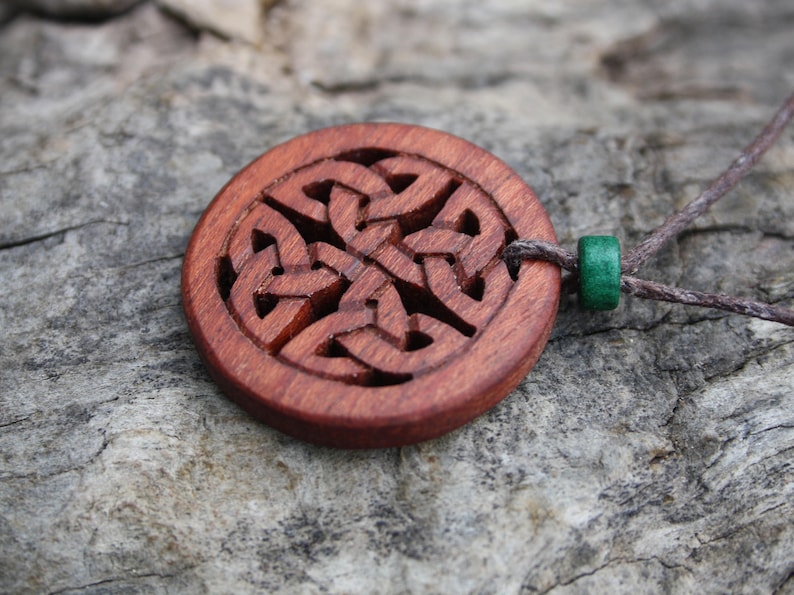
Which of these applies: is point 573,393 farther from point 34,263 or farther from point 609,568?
point 34,263


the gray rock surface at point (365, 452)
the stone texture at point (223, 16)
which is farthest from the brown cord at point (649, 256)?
the stone texture at point (223, 16)

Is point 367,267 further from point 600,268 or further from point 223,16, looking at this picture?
point 223,16

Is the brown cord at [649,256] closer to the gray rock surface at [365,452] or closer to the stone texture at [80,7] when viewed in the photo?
the gray rock surface at [365,452]

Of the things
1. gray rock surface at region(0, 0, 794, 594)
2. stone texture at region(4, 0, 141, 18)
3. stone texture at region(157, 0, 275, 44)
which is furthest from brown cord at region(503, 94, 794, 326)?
stone texture at region(4, 0, 141, 18)

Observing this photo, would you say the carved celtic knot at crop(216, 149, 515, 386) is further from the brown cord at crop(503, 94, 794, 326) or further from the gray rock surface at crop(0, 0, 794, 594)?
the gray rock surface at crop(0, 0, 794, 594)

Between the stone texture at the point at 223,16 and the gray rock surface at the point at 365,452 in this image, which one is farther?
the stone texture at the point at 223,16

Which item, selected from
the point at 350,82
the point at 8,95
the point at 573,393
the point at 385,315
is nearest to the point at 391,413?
the point at 385,315

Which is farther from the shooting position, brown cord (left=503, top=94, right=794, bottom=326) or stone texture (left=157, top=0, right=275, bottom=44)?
stone texture (left=157, top=0, right=275, bottom=44)
